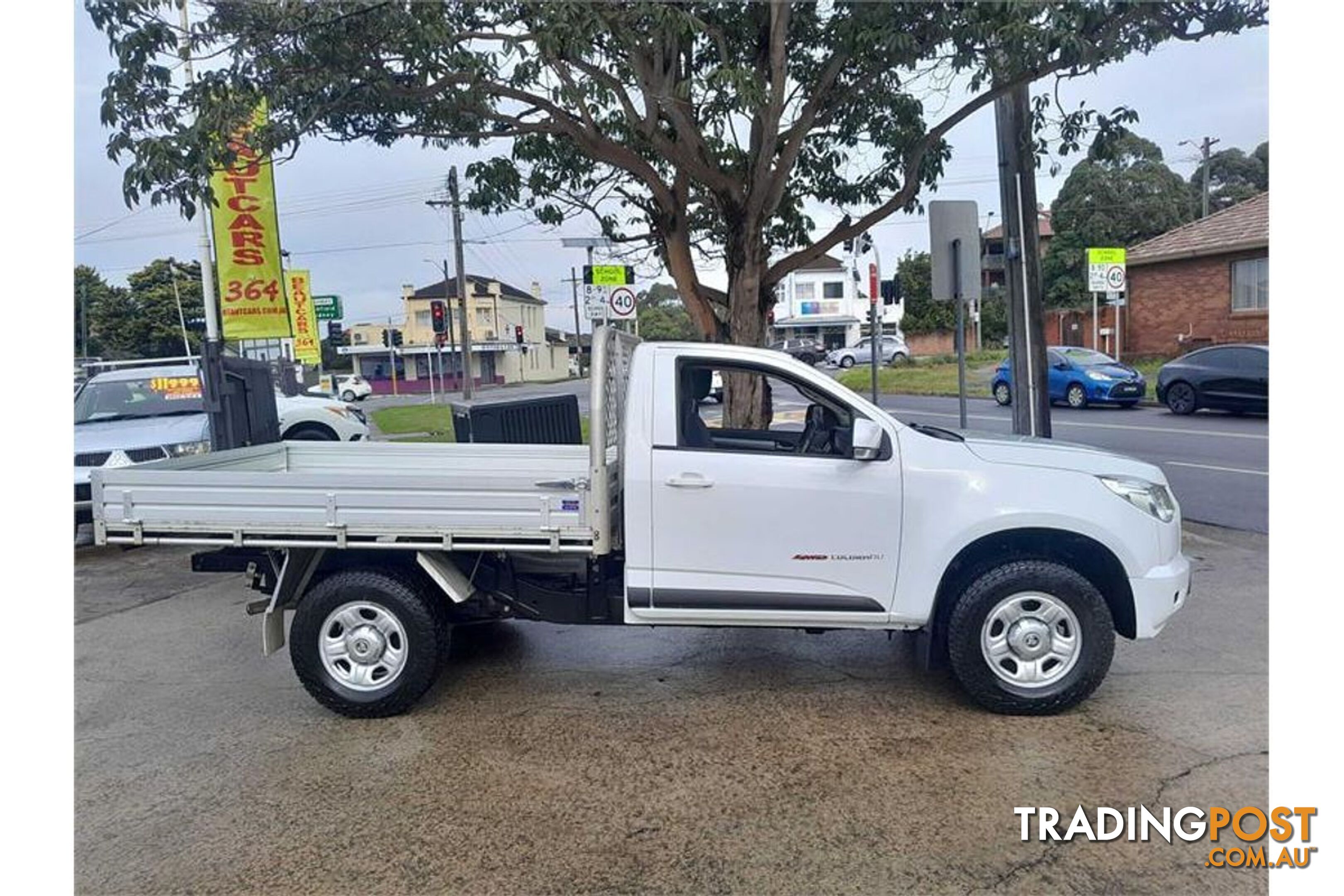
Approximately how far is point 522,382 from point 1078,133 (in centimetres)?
5767

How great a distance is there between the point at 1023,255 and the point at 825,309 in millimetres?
58917

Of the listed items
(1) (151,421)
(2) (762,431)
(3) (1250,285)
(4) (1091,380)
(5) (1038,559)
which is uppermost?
(3) (1250,285)

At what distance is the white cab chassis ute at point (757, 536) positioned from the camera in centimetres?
449

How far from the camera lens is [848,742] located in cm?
434

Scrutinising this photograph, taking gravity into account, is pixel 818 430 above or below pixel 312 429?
above

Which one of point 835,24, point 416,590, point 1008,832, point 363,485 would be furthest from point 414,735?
point 835,24

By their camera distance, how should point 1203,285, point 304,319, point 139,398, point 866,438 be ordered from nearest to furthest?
1. point 866,438
2. point 139,398
3. point 1203,285
4. point 304,319

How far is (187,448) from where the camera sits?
9516 millimetres

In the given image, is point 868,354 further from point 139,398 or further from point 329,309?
point 139,398

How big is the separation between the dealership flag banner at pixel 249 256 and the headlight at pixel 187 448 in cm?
229

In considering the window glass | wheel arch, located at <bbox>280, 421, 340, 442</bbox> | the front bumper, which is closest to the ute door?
the window glass

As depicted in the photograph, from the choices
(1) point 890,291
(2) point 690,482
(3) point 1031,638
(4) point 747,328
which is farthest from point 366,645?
(1) point 890,291

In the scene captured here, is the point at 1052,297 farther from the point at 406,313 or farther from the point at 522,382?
the point at 406,313

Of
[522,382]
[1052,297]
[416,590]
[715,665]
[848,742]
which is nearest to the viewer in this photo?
[848,742]
